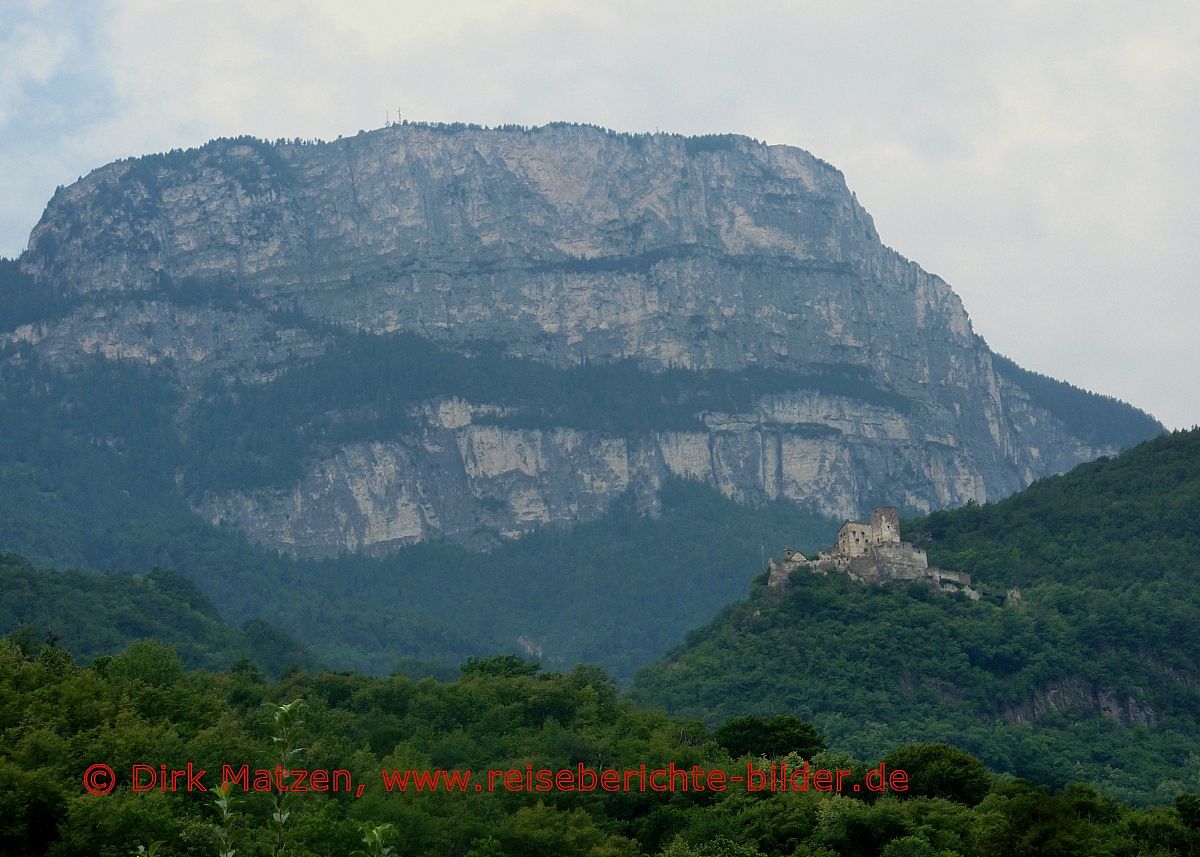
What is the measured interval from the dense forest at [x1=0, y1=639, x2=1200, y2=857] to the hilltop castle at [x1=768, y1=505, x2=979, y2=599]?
47.0 metres

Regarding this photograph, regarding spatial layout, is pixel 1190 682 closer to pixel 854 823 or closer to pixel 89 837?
pixel 854 823

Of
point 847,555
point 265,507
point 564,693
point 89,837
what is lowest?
point 89,837

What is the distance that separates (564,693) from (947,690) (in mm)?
35836

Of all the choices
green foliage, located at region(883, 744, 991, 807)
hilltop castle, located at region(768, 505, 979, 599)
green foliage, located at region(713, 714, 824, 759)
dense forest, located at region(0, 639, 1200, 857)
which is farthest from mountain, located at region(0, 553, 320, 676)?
green foliage, located at region(883, 744, 991, 807)

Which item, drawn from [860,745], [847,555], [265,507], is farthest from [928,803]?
[265,507]

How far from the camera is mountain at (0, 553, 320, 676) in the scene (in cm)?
11450

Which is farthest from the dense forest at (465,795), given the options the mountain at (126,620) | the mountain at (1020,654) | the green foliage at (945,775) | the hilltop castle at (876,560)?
the hilltop castle at (876,560)

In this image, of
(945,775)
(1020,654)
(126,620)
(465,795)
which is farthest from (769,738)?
(126,620)

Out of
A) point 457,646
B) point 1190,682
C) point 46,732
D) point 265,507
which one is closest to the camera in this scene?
point 46,732

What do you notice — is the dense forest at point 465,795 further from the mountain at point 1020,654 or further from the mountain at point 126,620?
the mountain at point 126,620

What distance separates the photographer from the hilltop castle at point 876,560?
382 ft

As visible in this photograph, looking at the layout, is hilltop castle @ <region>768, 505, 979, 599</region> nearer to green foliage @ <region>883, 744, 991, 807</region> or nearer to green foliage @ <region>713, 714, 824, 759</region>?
green foliage @ <region>713, 714, 824, 759</region>

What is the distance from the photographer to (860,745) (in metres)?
90.0

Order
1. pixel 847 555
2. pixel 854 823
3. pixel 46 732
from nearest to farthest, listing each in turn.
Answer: pixel 46 732, pixel 854 823, pixel 847 555
